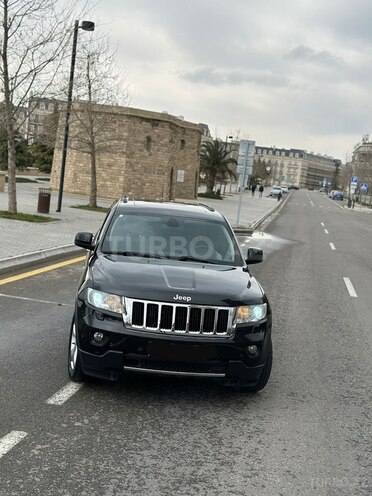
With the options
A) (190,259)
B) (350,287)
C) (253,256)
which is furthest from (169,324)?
(350,287)

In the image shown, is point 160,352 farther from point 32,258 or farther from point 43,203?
point 43,203

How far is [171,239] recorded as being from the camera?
19.5ft

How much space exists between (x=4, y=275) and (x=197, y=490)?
23.7 feet

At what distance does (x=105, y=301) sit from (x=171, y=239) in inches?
63.6

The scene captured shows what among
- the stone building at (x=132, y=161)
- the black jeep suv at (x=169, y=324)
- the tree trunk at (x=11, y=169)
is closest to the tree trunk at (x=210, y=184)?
the stone building at (x=132, y=161)

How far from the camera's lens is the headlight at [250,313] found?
453 centimetres

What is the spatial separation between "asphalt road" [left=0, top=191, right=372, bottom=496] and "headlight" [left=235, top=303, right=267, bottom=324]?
794 mm

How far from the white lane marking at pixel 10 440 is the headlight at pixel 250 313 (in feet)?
6.13

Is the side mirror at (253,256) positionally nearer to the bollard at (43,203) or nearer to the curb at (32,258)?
the curb at (32,258)

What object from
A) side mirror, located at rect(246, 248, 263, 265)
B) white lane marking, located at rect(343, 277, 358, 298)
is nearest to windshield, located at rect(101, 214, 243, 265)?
side mirror, located at rect(246, 248, 263, 265)

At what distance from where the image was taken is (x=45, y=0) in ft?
54.7

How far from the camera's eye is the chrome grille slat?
436 centimetres

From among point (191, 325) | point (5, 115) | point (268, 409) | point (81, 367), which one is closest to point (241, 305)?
point (191, 325)

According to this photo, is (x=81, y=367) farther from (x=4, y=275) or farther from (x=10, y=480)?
(x=4, y=275)
